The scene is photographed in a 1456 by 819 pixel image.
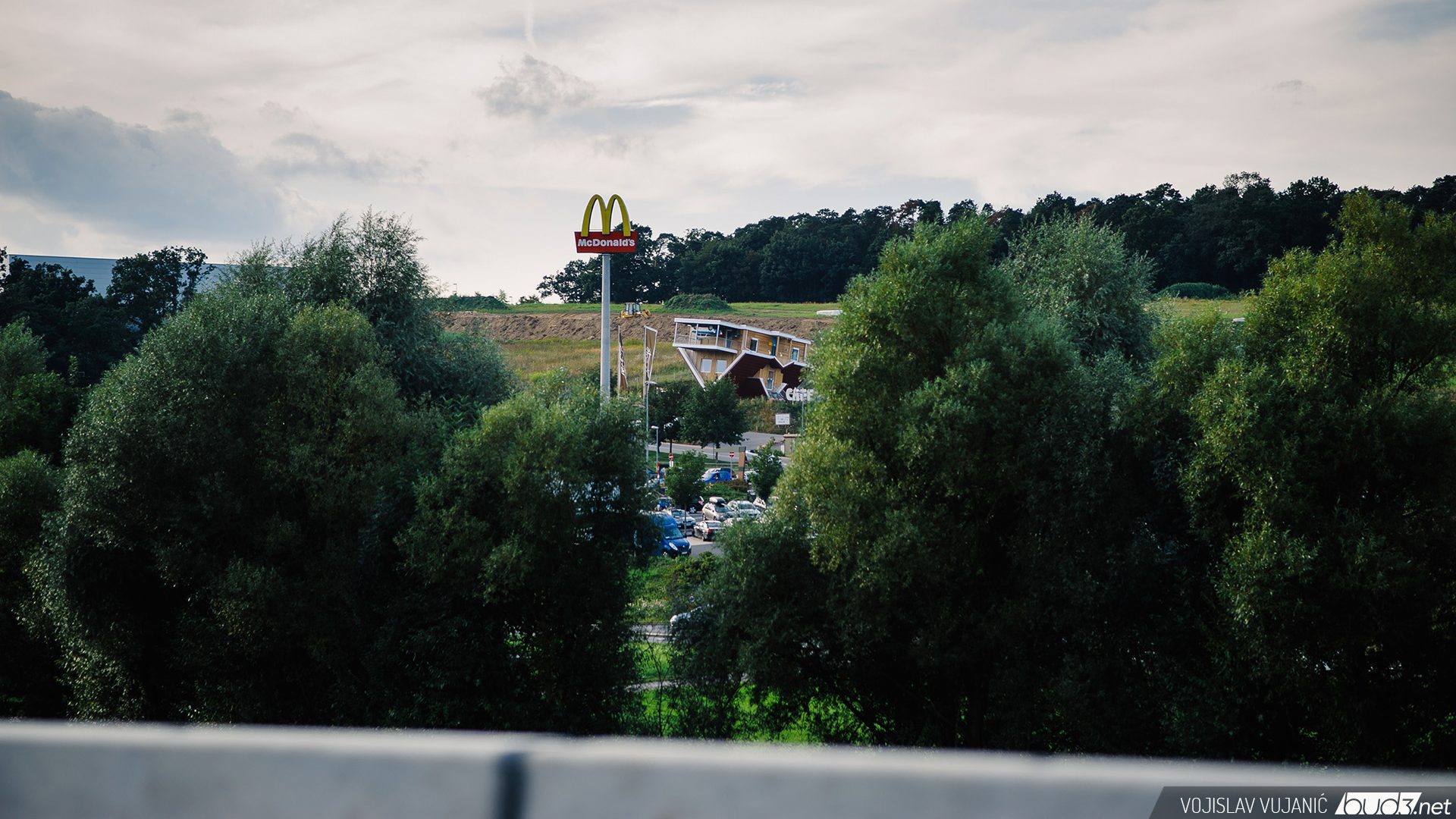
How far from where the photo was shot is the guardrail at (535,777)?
4.37 ft

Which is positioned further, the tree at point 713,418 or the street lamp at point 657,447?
the tree at point 713,418

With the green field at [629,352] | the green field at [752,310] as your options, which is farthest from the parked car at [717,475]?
the green field at [752,310]

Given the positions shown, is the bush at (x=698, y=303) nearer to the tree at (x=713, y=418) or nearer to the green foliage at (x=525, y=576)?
the tree at (x=713, y=418)

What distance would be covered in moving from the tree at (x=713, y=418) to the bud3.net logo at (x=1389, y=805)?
47423 mm

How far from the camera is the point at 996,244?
21344 mm

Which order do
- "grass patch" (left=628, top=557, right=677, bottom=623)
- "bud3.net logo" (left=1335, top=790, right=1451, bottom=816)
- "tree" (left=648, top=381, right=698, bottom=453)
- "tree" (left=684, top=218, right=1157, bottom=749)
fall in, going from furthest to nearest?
"tree" (left=648, top=381, right=698, bottom=453) → "grass patch" (left=628, top=557, right=677, bottom=623) → "tree" (left=684, top=218, right=1157, bottom=749) → "bud3.net logo" (left=1335, top=790, right=1451, bottom=816)

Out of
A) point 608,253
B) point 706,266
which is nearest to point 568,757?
point 608,253

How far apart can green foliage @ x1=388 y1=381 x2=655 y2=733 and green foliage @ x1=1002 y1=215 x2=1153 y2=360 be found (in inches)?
376

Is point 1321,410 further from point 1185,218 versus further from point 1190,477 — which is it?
point 1185,218

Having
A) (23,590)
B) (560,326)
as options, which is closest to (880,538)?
(23,590)

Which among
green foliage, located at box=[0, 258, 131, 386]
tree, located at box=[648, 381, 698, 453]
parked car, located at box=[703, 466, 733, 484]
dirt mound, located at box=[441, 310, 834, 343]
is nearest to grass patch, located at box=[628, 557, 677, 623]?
parked car, located at box=[703, 466, 733, 484]

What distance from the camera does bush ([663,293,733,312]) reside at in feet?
261

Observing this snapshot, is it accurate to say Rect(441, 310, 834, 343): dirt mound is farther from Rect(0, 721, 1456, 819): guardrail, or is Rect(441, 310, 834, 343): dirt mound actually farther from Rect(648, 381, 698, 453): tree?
Rect(0, 721, 1456, 819): guardrail

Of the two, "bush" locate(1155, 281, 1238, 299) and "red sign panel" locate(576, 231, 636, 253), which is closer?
"red sign panel" locate(576, 231, 636, 253)
